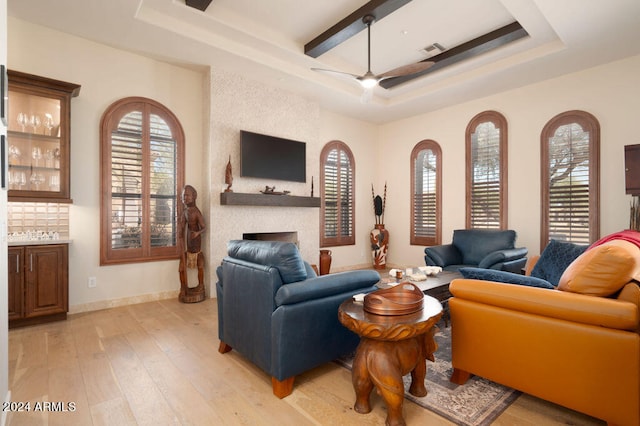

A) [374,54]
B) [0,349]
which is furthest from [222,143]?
[0,349]

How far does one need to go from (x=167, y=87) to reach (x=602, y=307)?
4971 mm

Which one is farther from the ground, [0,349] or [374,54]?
[374,54]

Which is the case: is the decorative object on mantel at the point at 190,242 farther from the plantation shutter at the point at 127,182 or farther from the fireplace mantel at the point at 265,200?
the plantation shutter at the point at 127,182

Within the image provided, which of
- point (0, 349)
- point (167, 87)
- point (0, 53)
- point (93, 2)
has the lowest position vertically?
point (0, 349)

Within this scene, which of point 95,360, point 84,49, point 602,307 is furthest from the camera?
point 84,49

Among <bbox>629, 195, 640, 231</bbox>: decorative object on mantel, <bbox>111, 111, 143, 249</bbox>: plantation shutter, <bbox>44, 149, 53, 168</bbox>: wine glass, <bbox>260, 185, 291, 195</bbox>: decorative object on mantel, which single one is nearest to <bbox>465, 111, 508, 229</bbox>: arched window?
<bbox>629, 195, 640, 231</bbox>: decorative object on mantel

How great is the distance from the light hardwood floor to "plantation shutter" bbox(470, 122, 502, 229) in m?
3.90

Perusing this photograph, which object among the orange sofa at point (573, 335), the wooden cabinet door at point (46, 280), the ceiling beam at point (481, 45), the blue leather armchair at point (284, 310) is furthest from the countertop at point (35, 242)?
the ceiling beam at point (481, 45)

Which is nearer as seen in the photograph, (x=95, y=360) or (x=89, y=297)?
(x=95, y=360)

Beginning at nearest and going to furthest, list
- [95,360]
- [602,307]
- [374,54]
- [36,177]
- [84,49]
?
[602,307], [95,360], [36,177], [84,49], [374,54]

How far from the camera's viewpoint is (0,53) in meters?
1.63

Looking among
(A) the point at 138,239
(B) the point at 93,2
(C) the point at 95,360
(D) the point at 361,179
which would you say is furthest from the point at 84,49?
(D) the point at 361,179

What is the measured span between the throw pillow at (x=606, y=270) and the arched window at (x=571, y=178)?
10.5ft

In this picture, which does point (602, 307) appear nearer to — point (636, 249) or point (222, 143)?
point (636, 249)
